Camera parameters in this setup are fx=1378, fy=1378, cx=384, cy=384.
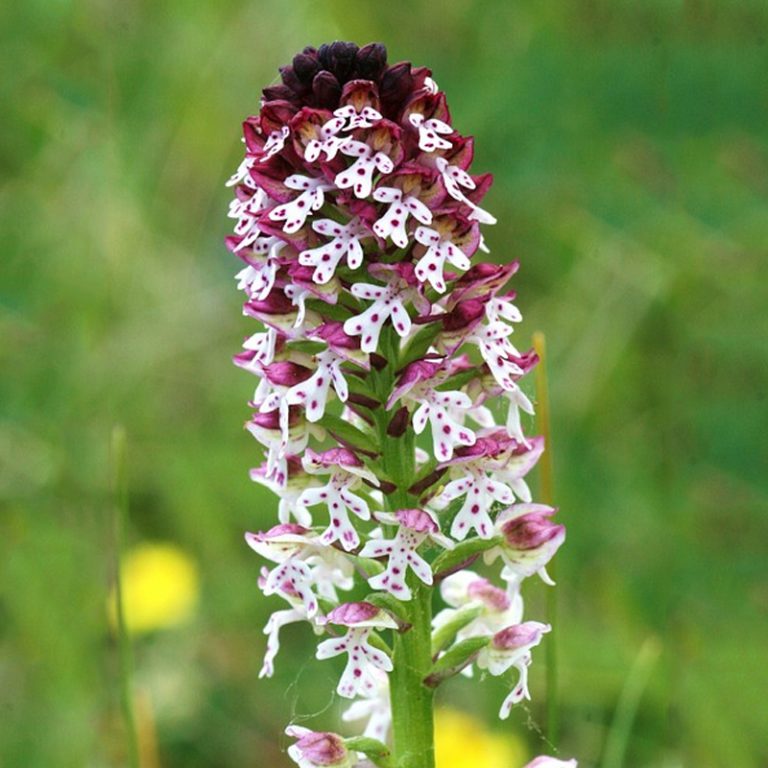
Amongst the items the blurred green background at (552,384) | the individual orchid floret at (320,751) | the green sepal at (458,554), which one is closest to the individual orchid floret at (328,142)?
the green sepal at (458,554)

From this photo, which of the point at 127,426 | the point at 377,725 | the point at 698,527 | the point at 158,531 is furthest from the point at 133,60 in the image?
the point at 377,725

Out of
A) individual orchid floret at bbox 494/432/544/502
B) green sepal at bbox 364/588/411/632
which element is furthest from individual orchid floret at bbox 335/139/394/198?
green sepal at bbox 364/588/411/632

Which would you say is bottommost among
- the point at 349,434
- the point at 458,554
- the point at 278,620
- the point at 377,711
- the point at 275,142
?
the point at 377,711

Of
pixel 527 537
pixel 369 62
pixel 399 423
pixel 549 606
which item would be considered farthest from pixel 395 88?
pixel 549 606

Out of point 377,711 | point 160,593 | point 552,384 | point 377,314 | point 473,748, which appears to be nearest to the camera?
point 377,314

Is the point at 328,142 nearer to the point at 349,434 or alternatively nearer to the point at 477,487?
the point at 349,434

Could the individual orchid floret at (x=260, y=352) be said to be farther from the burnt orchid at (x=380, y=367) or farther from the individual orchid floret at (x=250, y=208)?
the individual orchid floret at (x=250, y=208)

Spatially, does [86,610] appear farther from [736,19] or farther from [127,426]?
[736,19]

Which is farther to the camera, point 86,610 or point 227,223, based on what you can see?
point 227,223
